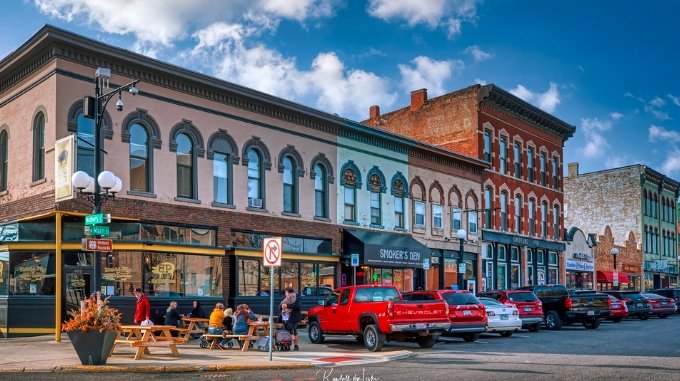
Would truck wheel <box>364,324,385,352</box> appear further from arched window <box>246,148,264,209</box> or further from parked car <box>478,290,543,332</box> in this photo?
arched window <box>246,148,264,209</box>

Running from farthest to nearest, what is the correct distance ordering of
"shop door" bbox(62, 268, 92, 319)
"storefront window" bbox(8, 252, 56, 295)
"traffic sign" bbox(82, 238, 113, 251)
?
1. "shop door" bbox(62, 268, 92, 319)
2. "storefront window" bbox(8, 252, 56, 295)
3. "traffic sign" bbox(82, 238, 113, 251)

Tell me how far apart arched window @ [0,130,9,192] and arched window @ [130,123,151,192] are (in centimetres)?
462

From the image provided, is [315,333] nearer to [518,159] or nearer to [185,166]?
[185,166]

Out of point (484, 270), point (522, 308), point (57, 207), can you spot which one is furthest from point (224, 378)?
point (484, 270)

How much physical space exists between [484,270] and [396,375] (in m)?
30.1

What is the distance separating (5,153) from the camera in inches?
1021

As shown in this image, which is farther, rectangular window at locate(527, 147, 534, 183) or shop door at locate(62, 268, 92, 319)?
rectangular window at locate(527, 147, 534, 183)

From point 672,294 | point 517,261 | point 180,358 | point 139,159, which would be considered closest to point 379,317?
point 180,358

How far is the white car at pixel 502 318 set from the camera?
24406 millimetres

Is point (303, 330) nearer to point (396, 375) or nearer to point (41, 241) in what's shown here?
point (41, 241)

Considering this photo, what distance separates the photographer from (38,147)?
2416 cm

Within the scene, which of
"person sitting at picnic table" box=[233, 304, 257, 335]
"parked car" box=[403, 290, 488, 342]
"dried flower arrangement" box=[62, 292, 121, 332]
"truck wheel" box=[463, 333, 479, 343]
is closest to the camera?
"dried flower arrangement" box=[62, 292, 121, 332]

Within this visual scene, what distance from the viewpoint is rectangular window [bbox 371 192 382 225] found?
115 ft

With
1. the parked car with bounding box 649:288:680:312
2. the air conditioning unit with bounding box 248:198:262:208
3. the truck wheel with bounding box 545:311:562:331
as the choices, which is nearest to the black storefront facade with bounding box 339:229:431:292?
the air conditioning unit with bounding box 248:198:262:208
